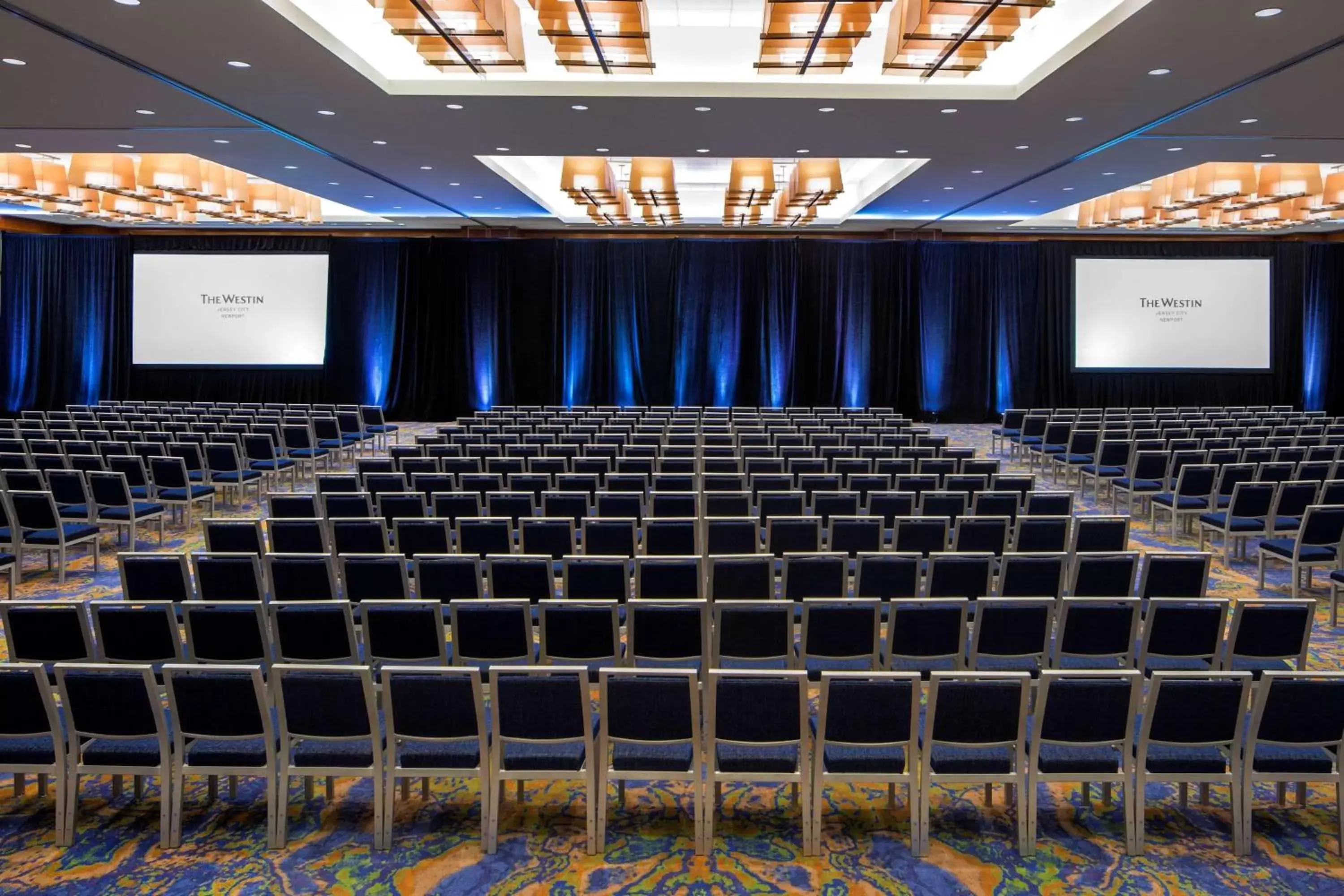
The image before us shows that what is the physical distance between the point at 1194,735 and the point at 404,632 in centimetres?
331

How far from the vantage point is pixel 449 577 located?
5414mm

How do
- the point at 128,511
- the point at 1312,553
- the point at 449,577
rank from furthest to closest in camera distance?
the point at 128,511, the point at 1312,553, the point at 449,577

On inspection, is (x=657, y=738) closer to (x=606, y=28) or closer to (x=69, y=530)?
(x=606, y=28)

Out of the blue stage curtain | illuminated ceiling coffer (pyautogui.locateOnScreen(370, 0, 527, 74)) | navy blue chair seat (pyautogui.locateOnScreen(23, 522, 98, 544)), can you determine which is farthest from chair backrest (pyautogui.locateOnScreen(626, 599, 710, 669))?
the blue stage curtain

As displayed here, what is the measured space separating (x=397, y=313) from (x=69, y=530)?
515 inches

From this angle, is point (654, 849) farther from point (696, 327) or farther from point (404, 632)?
point (696, 327)

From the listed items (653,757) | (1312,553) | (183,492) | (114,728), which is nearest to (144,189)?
(183,492)

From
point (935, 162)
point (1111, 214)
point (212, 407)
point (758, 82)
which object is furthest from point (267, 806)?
point (1111, 214)

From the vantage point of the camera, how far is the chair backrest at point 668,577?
524 centimetres

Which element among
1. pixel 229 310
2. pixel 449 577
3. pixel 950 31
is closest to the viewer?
pixel 449 577

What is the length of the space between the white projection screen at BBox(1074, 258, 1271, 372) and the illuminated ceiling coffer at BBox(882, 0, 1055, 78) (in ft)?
47.1

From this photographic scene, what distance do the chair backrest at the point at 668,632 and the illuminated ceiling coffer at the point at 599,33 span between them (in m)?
3.91

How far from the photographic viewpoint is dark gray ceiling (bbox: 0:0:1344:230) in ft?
22.6

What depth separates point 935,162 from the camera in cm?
1233
